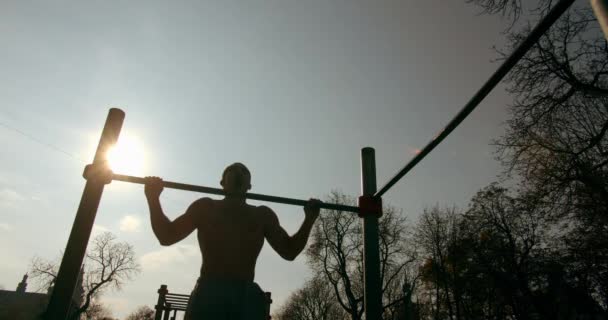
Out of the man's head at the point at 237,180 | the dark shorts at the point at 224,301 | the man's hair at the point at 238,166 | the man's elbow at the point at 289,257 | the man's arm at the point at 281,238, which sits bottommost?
the dark shorts at the point at 224,301

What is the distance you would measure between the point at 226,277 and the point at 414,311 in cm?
3503

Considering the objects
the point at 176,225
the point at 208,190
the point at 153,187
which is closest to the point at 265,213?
the point at 176,225

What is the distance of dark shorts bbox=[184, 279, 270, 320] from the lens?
162 cm

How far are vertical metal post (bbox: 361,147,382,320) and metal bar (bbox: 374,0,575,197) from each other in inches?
20.4

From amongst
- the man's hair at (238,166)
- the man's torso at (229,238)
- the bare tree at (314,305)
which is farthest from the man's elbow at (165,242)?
the bare tree at (314,305)

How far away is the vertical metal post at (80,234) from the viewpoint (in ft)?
7.72

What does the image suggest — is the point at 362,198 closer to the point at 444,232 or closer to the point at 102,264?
the point at 444,232

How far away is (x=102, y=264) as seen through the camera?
27594 millimetres

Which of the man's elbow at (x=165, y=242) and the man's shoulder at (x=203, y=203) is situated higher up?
the man's shoulder at (x=203, y=203)

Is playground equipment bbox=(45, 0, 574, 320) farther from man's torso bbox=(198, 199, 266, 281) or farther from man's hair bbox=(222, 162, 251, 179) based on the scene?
man's torso bbox=(198, 199, 266, 281)

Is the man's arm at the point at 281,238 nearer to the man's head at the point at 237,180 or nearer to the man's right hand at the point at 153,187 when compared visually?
the man's head at the point at 237,180

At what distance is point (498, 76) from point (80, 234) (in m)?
3.01

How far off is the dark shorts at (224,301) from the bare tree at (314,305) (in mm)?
37599

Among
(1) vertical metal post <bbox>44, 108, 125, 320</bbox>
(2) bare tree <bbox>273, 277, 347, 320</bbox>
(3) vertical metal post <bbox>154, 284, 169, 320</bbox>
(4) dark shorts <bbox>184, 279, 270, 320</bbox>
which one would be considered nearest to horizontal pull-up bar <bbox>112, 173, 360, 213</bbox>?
(1) vertical metal post <bbox>44, 108, 125, 320</bbox>
